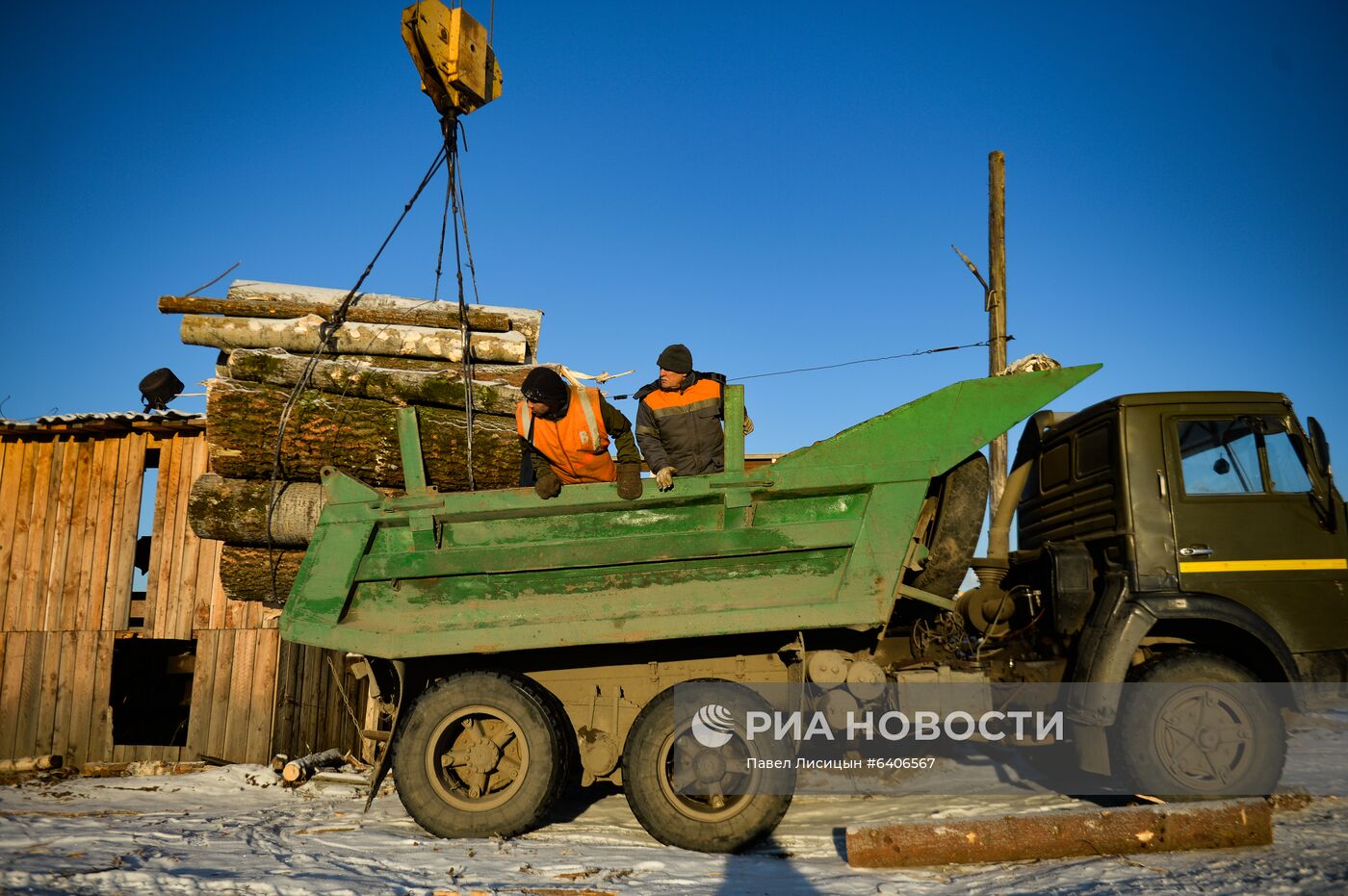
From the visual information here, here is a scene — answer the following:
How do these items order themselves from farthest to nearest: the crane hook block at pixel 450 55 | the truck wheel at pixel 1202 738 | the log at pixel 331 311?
1. the log at pixel 331 311
2. the crane hook block at pixel 450 55
3. the truck wheel at pixel 1202 738

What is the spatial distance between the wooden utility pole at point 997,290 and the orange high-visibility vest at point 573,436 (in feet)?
17.8

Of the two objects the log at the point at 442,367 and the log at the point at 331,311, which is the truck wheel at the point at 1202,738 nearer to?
the log at the point at 442,367

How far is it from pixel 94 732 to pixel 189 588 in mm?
1845

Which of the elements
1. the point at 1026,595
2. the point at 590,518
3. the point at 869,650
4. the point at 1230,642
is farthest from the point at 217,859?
the point at 1230,642

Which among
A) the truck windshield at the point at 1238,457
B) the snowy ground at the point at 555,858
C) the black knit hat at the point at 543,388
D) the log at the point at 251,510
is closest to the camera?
the snowy ground at the point at 555,858

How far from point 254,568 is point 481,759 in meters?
3.57

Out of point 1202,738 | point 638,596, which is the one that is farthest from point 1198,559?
point 638,596

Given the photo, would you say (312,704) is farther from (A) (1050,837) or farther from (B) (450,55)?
(A) (1050,837)

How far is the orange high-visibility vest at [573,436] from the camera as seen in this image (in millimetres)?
6090

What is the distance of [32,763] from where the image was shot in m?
9.06

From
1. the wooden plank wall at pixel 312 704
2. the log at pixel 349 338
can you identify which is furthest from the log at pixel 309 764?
the log at pixel 349 338

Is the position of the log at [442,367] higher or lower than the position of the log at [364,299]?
lower

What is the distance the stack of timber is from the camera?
25.5ft

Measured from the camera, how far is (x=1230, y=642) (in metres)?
5.79
